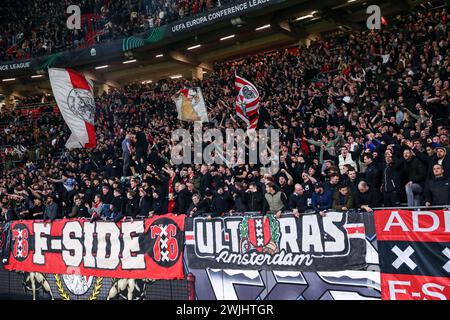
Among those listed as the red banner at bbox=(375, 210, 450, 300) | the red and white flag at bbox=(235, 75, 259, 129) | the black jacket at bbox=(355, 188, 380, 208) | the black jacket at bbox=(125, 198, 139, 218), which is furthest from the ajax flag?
the red banner at bbox=(375, 210, 450, 300)

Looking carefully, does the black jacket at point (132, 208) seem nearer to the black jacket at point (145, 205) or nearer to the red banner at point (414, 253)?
the black jacket at point (145, 205)

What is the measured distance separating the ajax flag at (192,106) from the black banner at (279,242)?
6.60 m

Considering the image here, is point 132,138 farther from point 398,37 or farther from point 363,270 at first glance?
point 363,270

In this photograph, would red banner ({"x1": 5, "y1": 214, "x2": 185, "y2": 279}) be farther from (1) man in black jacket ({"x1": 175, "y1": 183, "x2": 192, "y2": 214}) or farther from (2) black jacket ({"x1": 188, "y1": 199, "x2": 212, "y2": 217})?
(1) man in black jacket ({"x1": 175, "y1": 183, "x2": 192, "y2": 214})

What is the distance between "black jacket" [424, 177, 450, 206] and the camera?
800 cm

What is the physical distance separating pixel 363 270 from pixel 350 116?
19.1 feet

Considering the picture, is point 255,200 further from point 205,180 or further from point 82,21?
point 82,21

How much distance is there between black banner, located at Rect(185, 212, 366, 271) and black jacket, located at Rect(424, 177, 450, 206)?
1221mm

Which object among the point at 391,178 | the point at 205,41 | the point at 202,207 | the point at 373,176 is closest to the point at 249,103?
the point at 202,207

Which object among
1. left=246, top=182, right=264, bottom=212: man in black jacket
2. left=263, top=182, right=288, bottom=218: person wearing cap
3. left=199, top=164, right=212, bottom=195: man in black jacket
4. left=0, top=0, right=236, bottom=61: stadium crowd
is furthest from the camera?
left=0, top=0, right=236, bottom=61: stadium crowd

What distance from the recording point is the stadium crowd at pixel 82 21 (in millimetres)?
24406

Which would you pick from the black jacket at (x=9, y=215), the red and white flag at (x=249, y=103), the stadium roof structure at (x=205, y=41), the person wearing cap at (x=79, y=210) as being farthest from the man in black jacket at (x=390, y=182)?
the stadium roof structure at (x=205, y=41)
